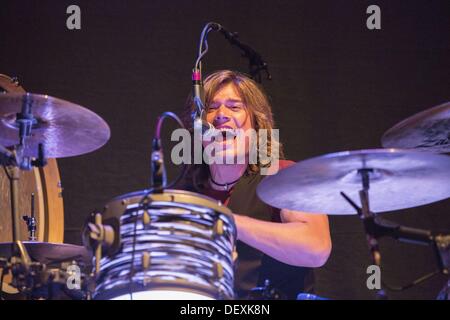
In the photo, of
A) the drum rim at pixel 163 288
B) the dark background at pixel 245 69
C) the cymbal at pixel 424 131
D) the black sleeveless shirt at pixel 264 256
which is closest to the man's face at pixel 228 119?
the black sleeveless shirt at pixel 264 256

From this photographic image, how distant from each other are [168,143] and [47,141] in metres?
0.99

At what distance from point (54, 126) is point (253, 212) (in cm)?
88

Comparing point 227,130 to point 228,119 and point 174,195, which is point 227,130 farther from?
point 174,195

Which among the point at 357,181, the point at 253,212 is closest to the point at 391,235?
the point at 357,181

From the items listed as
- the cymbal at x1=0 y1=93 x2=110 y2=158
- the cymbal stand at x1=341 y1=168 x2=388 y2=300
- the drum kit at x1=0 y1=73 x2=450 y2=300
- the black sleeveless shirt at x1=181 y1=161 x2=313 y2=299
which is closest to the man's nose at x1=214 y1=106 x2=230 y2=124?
the black sleeveless shirt at x1=181 y1=161 x2=313 y2=299

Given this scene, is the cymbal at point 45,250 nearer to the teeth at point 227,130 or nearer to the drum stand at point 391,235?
the teeth at point 227,130

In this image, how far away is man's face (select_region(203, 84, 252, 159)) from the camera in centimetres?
264

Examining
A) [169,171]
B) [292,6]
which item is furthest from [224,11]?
[169,171]

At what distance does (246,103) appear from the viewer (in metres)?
2.80

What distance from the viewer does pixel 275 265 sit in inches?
104

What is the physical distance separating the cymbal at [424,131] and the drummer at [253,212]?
1.27 feet

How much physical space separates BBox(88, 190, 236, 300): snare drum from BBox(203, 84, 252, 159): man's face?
953mm

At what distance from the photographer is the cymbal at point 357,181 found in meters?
1.63

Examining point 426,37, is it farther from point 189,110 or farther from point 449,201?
point 189,110
